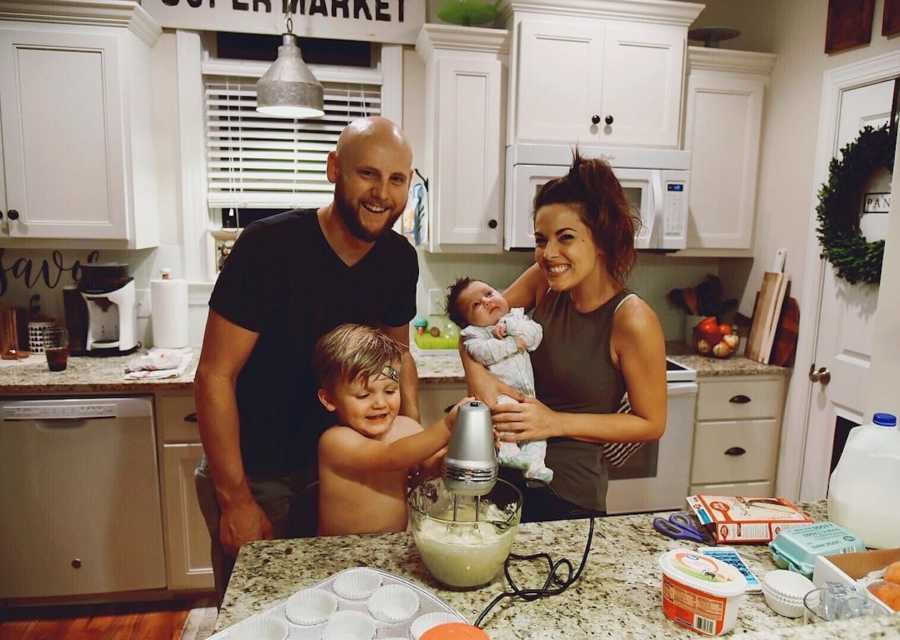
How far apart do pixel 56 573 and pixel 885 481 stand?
9.53ft

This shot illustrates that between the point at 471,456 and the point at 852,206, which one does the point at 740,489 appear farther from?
the point at 471,456

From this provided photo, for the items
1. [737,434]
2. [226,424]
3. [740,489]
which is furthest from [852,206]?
[226,424]

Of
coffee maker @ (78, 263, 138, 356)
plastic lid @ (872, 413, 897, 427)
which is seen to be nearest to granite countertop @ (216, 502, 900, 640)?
plastic lid @ (872, 413, 897, 427)

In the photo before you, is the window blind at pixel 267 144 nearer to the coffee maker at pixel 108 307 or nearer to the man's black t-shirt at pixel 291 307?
the coffee maker at pixel 108 307

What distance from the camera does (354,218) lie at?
60.8 inches

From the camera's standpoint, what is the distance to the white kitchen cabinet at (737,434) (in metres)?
3.10

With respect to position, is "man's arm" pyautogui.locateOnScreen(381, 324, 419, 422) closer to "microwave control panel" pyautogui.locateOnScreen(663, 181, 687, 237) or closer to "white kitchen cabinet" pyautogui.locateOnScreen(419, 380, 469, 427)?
"white kitchen cabinet" pyautogui.locateOnScreen(419, 380, 469, 427)

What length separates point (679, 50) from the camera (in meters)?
3.04

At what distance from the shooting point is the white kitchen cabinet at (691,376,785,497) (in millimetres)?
3096

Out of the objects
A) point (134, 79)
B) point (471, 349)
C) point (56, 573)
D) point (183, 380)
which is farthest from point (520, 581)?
point (134, 79)

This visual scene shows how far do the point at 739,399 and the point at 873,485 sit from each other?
2.04 m

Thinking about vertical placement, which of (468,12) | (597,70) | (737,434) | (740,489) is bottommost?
(740,489)

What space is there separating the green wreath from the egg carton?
2488 mm

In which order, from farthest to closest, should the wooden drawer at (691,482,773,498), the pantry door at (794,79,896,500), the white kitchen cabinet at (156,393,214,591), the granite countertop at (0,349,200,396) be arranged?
the wooden drawer at (691,482,773,498), the pantry door at (794,79,896,500), the white kitchen cabinet at (156,393,214,591), the granite countertop at (0,349,200,396)
